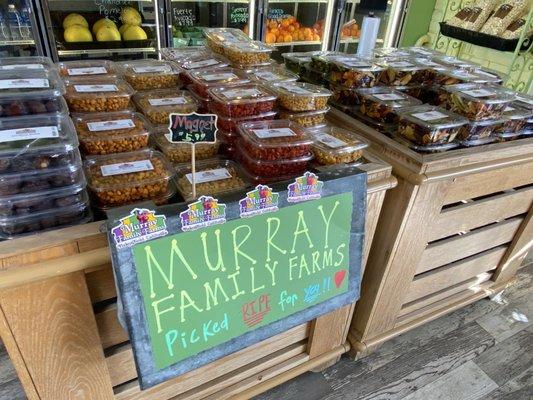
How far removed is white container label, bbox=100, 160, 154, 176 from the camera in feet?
3.16

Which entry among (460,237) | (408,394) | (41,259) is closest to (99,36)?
(41,259)

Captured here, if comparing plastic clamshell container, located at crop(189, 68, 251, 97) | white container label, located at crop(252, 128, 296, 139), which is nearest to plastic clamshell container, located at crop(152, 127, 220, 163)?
white container label, located at crop(252, 128, 296, 139)

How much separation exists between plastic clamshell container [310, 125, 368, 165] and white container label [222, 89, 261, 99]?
0.76 ft

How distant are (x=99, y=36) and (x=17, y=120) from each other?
1999 mm

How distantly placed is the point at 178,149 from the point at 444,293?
138 centimetres

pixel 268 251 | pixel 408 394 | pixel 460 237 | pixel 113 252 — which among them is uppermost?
pixel 113 252

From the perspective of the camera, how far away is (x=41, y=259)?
0.81 metres

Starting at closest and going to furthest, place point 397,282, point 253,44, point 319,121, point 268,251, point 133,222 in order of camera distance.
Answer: point 133,222
point 268,251
point 319,121
point 397,282
point 253,44

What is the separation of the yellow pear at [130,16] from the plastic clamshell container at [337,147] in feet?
6.76

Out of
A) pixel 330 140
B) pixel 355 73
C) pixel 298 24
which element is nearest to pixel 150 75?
pixel 330 140

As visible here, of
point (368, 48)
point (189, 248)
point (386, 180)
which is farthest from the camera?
point (368, 48)

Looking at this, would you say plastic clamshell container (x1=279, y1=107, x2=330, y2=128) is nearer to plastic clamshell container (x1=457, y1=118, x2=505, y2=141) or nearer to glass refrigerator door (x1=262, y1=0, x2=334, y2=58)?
plastic clamshell container (x1=457, y1=118, x2=505, y2=141)

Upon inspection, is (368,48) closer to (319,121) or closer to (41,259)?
(319,121)

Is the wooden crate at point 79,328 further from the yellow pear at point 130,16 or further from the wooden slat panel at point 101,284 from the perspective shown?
the yellow pear at point 130,16
